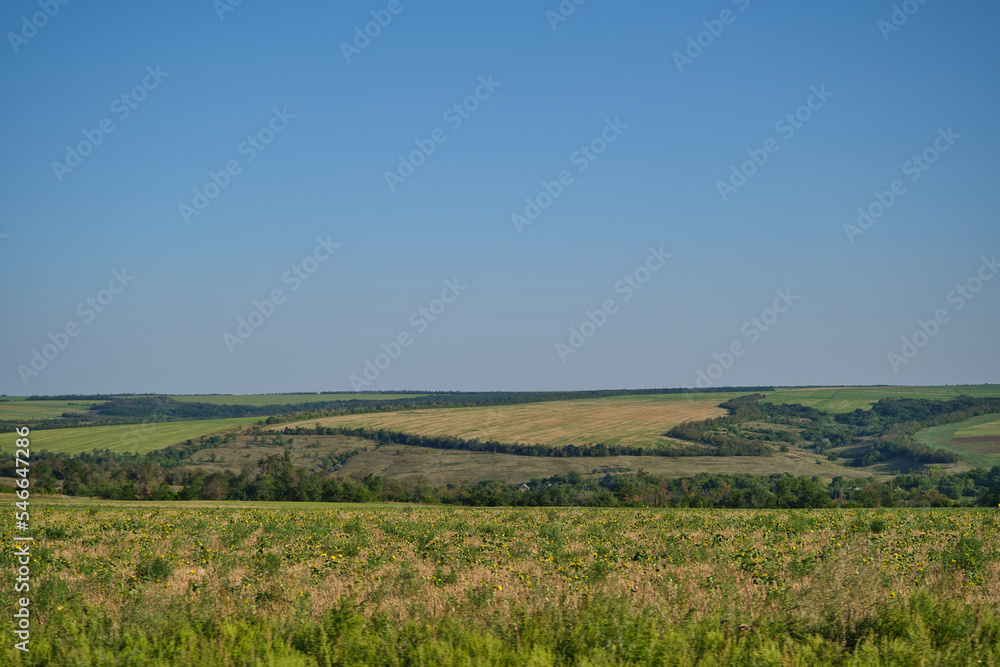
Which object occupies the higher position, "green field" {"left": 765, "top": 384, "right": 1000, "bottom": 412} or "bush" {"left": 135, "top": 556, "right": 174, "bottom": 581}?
"bush" {"left": 135, "top": 556, "right": 174, "bottom": 581}

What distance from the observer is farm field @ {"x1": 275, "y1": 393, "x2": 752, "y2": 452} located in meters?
118

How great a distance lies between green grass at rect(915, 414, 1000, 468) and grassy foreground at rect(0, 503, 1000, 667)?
3130 inches

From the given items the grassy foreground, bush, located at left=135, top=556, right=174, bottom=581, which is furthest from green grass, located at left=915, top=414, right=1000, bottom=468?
bush, located at left=135, top=556, right=174, bottom=581

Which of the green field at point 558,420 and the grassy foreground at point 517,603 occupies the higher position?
the grassy foreground at point 517,603

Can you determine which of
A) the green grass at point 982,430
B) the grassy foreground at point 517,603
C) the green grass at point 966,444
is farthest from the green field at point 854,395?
the grassy foreground at point 517,603

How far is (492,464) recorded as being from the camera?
338 feet

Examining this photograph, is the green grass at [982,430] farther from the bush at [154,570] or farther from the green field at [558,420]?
the bush at [154,570]

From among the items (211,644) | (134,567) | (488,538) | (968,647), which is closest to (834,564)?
(968,647)

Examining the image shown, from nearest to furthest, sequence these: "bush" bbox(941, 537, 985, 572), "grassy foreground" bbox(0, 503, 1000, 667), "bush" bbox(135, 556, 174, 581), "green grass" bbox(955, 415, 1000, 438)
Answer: "grassy foreground" bbox(0, 503, 1000, 667) < "bush" bbox(135, 556, 174, 581) < "bush" bbox(941, 537, 985, 572) < "green grass" bbox(955, 415, 1000, 438)

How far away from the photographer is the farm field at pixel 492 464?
93562 mm

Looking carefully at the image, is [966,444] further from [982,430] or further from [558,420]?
[558,420]

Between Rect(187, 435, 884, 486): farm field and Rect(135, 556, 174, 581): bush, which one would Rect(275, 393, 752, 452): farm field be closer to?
Rect(187, 435, 884, 486): farm field

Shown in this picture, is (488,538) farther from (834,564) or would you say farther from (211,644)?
(211,644)

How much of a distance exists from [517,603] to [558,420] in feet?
412
